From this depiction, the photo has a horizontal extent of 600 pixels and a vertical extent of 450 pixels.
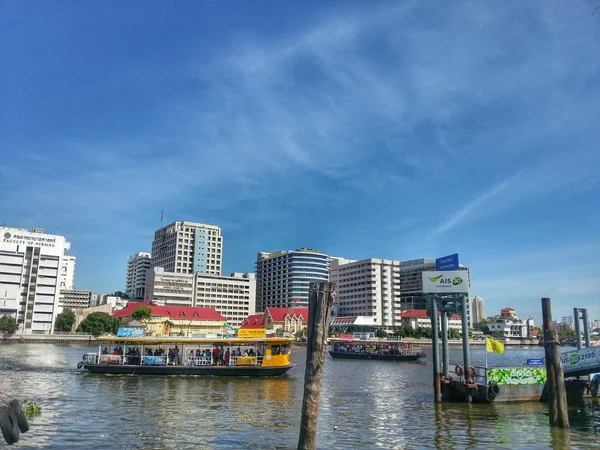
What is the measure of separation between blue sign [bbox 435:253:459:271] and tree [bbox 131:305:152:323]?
3944 inches

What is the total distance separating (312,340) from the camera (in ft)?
45.7

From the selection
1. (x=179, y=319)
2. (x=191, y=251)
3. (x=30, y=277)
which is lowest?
(x=179, y=319)

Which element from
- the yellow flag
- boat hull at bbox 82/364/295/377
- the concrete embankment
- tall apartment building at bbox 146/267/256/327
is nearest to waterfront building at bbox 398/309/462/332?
tall apartment building at bbox 146/267/256/327

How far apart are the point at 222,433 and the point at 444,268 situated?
58.7 ft

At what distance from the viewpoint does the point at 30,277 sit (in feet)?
403

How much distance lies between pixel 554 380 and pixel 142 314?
111 meters

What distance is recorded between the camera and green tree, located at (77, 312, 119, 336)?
120875mm

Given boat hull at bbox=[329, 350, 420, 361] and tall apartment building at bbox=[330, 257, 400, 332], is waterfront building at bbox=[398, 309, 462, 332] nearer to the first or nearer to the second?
tall apartment building at bbox=[330, 257, 400, 332]

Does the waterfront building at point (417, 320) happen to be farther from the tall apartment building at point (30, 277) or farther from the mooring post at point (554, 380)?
the mooring post at point (554, 380)

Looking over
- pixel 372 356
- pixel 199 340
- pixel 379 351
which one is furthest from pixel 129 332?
pixel 379 351

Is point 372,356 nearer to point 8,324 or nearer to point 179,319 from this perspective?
point 179,319

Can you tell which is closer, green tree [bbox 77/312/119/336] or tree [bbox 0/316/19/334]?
tree [bbox 0/316/19/334]

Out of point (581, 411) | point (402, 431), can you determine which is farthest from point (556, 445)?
point (581, 411)

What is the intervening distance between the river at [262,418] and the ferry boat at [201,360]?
439 cm
